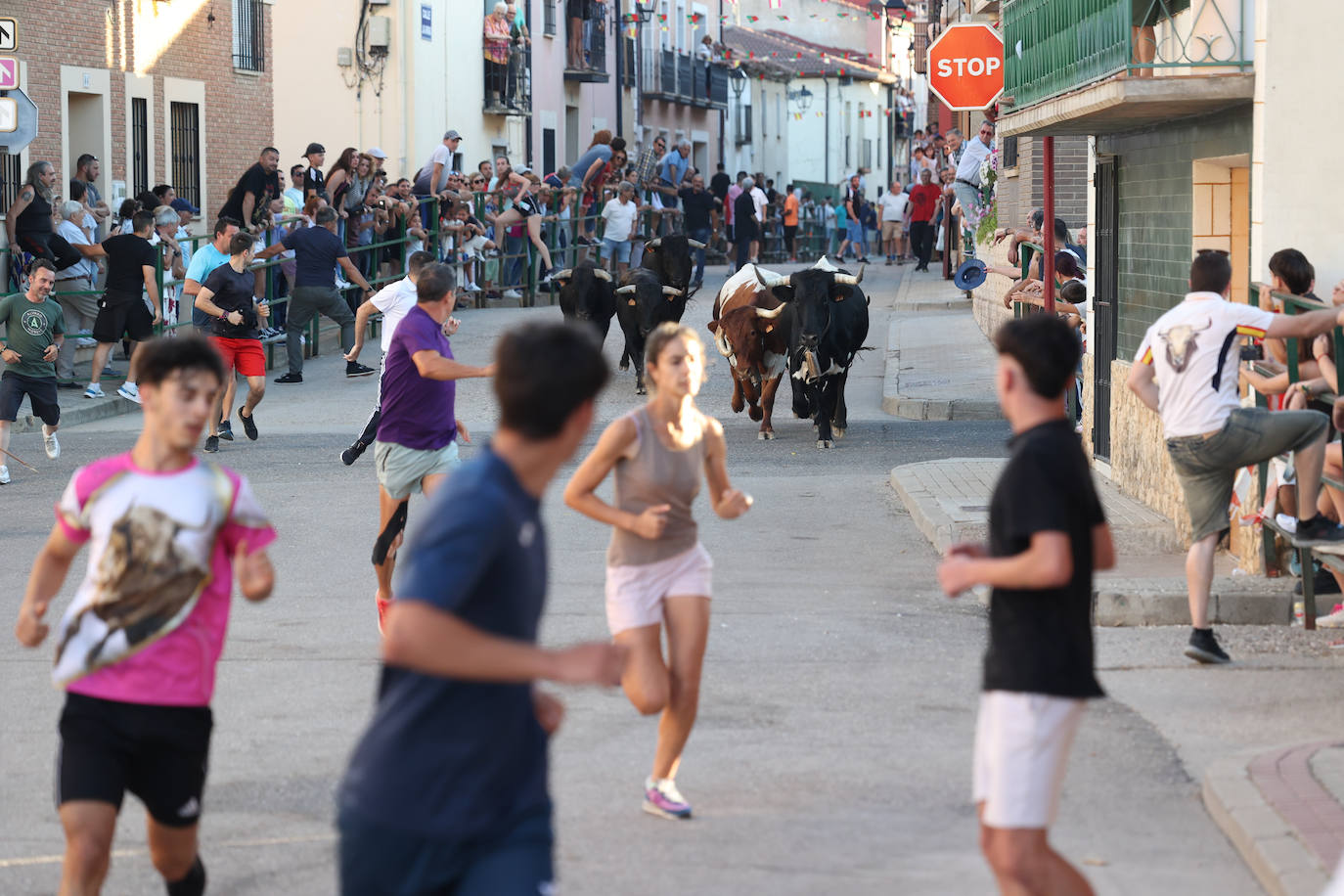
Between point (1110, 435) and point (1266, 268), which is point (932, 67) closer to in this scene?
point (1110, 435)

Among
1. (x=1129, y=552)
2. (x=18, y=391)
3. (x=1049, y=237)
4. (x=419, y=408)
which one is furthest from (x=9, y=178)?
(x=1129, y=552)

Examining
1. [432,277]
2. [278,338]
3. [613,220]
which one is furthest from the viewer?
[613,220]

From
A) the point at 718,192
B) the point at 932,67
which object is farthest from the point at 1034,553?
the point at 718,192

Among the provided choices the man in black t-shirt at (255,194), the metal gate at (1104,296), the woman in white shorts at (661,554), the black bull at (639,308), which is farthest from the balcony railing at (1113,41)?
the man in black t-shirt at (255,194)

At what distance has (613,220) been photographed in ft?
107

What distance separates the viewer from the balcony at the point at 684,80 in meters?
55.2

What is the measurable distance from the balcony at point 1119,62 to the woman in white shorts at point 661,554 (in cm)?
496

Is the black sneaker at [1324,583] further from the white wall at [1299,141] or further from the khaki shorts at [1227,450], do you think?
the white wall at [1299,141]

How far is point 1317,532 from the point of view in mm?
8688

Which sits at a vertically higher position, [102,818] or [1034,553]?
[1034,553]

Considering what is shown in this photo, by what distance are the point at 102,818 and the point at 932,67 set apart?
14.4 m

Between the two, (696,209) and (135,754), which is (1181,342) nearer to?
(135,754)

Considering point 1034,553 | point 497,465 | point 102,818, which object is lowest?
point 102,818

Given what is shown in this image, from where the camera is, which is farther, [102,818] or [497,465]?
[102,818]
